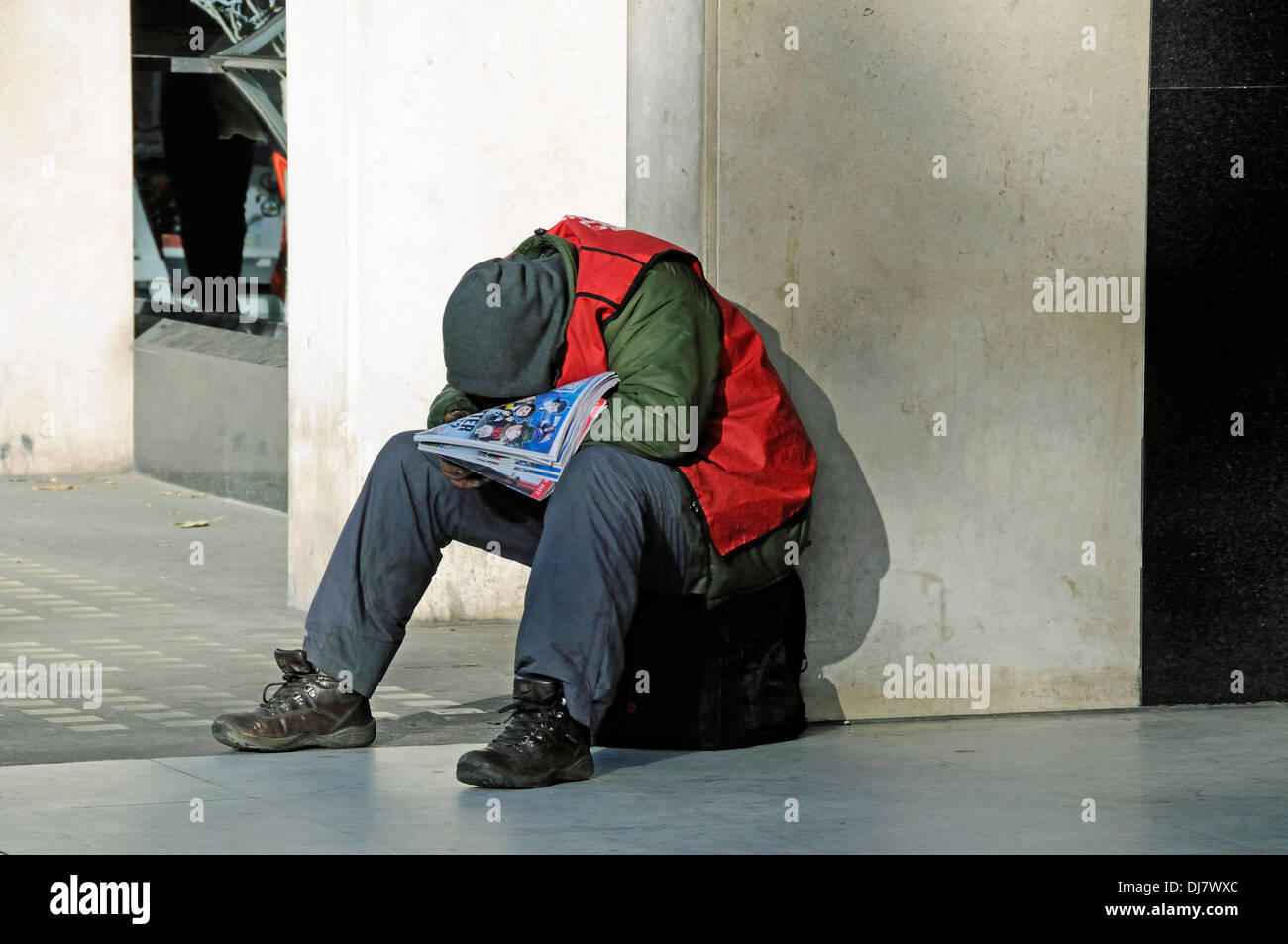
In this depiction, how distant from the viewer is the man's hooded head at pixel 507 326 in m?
4.59

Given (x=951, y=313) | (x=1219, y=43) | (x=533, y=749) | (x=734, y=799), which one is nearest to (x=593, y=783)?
(x=533, y=749)

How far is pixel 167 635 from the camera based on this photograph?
6715 millimetres

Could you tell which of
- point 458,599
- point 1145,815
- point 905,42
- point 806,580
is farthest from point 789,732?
point 458,599

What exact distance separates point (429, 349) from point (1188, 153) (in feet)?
9.06

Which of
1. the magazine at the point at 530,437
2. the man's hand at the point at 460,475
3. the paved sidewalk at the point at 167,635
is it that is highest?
the magazine at the point at 530,437

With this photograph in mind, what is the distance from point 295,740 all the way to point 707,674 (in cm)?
95

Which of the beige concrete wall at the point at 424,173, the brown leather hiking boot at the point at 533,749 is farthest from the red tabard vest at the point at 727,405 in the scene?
the beige concrete wall at the point at 424,173

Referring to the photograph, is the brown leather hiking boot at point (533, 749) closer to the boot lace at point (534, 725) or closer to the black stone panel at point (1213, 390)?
the boot lace at point (534, 725)

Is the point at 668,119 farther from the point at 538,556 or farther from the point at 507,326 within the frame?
the point at 538,556

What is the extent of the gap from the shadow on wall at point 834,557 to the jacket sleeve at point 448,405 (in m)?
0.83

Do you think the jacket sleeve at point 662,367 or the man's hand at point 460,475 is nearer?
the jacket sleeve at point 662,367

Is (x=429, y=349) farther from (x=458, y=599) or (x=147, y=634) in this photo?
(x=147, y=634)

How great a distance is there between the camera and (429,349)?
280 inches
